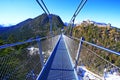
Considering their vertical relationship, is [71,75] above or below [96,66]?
above

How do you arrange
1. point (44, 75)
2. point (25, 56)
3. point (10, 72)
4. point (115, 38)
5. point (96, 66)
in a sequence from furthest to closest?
point (115, 38) → point (96, 66) → point (44, 75) → point (25, 56) → point (10, 72)

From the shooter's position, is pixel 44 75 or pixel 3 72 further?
pixel 44 75

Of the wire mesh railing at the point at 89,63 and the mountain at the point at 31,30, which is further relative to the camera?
the mountain at the point at 31,30

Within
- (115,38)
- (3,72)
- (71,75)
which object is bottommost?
(115,38)

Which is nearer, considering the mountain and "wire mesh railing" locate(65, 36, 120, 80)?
"wire mesh railing" locate(65, 36, 120, 80)

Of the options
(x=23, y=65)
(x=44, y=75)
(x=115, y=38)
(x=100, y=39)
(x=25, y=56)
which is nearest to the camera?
(x=23, y=65)

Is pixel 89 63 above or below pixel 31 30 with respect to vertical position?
above

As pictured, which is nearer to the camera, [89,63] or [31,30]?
[89,63]

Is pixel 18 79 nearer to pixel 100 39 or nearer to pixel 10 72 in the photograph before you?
pixel 10 72

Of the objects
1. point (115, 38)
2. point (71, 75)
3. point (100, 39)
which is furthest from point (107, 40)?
point (71, 75)

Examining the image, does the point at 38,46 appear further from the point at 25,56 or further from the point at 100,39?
the point at 100,39
